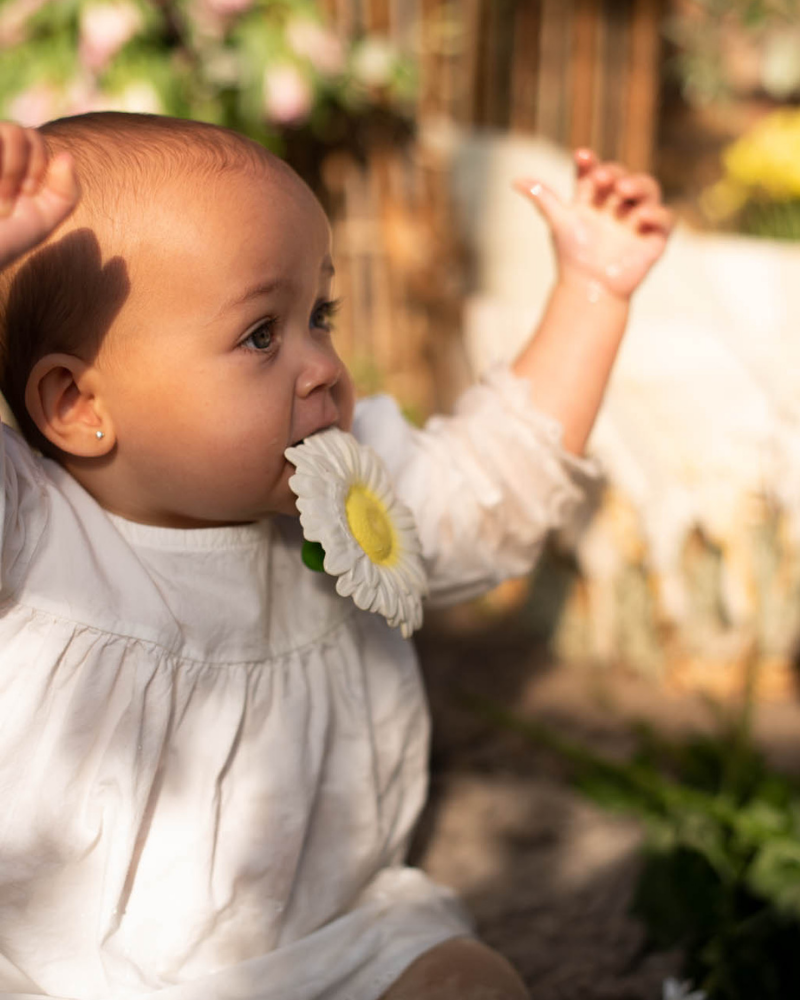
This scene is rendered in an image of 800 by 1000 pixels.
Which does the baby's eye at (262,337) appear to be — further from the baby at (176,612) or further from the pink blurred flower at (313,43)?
the pink blurred flower at (313,43)

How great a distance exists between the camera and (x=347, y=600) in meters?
1.17

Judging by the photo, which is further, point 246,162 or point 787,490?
point 787,490

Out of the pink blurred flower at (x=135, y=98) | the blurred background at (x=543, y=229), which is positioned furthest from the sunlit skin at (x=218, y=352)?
the pink blurred flower at (x=135, y=98)

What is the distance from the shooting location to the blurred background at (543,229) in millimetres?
1861

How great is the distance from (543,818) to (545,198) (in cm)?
90

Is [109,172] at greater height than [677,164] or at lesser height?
greater

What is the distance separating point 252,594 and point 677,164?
3.63m

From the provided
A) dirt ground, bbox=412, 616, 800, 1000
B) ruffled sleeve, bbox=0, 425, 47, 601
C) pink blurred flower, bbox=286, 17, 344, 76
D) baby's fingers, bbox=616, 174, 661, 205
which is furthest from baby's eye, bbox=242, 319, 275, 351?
pink blurred flower, bbox=286, 17, 344, 76

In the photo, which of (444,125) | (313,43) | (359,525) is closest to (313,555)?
(359,525)

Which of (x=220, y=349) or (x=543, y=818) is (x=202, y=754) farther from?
(x=543, y=818)

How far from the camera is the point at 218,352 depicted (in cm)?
94

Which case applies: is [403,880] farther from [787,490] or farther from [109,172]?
[787,490]

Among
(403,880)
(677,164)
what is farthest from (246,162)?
(677,164)

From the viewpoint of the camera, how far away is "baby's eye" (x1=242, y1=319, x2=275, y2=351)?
0.96 m
